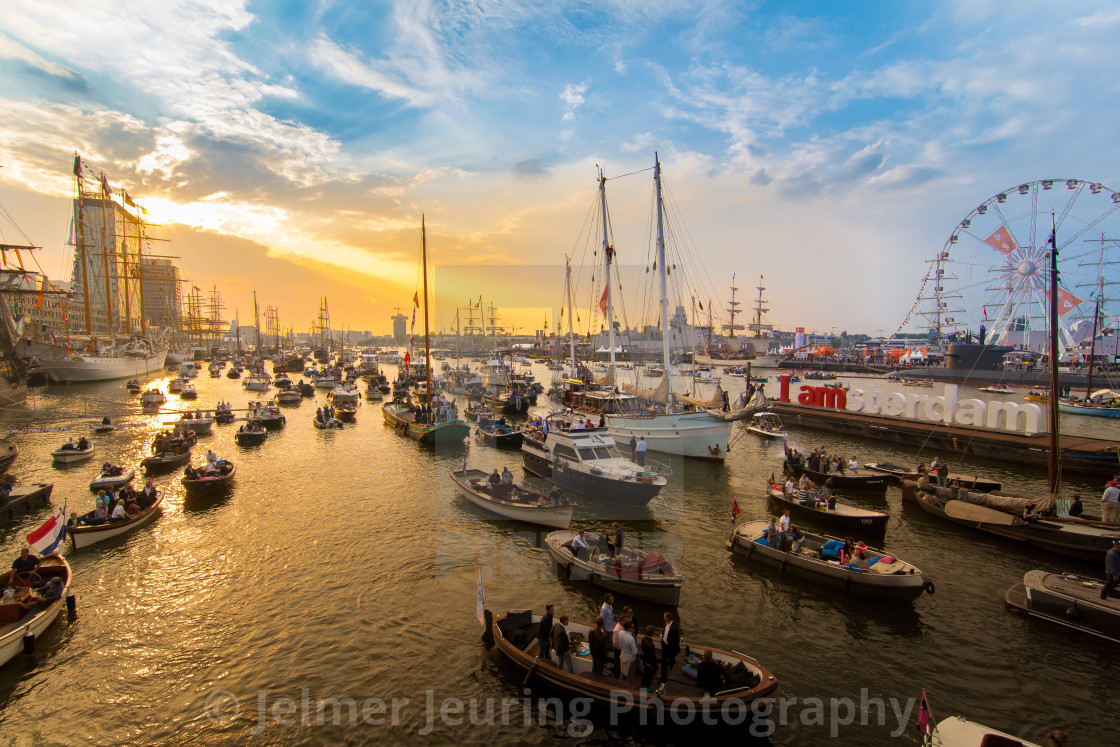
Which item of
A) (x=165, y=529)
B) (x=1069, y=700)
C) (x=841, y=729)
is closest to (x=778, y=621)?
(x=841, y=729)

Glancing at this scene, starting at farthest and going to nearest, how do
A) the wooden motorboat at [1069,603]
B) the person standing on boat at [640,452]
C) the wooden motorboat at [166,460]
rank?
the person standing on boat at [640,452] → the wooden motorboat at [166,460] → the wooden motorboat at [1069,603]

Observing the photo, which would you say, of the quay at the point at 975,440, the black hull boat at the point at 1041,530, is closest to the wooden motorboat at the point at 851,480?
the black hull boat at the point at 1041,530

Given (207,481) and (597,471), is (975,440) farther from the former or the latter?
(207,481)

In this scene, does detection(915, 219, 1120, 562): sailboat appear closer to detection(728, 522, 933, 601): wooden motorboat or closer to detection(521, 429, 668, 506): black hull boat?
detection(728, 522, 933, 601): wooden motorboat

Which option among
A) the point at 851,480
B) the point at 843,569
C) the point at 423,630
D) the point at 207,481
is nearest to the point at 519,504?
the point at 423,630

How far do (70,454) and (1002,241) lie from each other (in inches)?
4293

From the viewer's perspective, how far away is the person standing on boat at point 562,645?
444 inches

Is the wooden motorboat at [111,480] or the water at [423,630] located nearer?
the water at [423,630]

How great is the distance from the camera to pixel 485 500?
22984mm

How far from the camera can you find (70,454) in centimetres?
3234

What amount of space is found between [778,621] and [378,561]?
1527 centimetres

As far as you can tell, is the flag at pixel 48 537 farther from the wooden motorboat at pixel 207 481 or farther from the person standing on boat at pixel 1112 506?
the person standing on boat at pixel 1112 506

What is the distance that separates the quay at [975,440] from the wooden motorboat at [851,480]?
1358 cm

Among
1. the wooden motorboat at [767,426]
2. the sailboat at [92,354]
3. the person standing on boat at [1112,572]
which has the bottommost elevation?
the wooden motorboat at [767,426]
